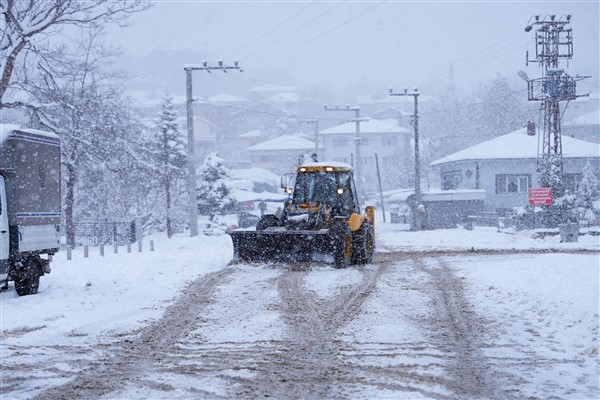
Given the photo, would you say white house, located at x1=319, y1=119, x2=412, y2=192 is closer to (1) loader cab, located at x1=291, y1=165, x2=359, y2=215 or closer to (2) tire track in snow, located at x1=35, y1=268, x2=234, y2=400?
(1) loader cab, located at x1=291, y1=165, x2=359, y2=215

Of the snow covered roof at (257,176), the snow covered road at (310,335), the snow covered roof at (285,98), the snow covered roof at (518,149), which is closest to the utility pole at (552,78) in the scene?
the snow covered roof at (518,149)

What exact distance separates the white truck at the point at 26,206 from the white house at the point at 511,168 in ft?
132

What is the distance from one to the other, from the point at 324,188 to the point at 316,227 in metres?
1.93

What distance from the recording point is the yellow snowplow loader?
60.8ft

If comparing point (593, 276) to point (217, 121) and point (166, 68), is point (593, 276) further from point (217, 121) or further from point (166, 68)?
point (166, 68)

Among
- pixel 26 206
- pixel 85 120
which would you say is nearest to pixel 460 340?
pixel 26 206

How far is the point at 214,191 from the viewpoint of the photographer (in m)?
50.5

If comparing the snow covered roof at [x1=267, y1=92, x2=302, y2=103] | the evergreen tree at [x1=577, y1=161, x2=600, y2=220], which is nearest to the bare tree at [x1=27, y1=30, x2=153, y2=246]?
the evergreen tree at [x1=577, y1=161, x2=600, y2=220]

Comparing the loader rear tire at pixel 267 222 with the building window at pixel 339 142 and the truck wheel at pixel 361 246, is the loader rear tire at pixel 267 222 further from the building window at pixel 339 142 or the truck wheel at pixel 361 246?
the building window at pixel 339 142

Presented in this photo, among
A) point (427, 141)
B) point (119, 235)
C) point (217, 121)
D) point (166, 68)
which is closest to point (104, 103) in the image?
point (119, 235)

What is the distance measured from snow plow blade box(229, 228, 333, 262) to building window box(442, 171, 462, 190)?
129ft

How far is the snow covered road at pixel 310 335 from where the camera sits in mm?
7344

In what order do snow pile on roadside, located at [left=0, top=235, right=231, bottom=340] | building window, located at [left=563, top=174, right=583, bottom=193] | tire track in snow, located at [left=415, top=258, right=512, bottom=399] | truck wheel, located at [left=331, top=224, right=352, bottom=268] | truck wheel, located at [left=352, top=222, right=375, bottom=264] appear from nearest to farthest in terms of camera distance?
1. tire track in snow, located at [left=415, top=258, right=512, bottom=399]
2. snow pile on roadside, located at [left=0, top=235, right=231, bottom=340]
3. truck wheel, located at [left=331, top=224, right=352, bottom=268]
4. truck wheel, located at [left=352, top=222, right=375, bottom=264]
5. building window, located at [left=563, top=174, right=583, bottom=193]

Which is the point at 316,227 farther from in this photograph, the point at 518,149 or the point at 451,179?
the point at 451,179
